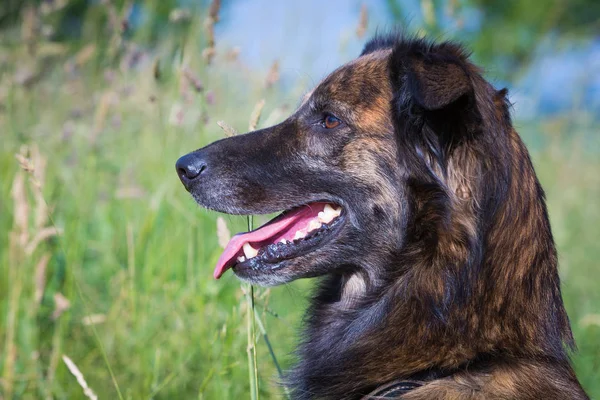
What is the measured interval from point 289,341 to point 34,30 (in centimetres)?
237

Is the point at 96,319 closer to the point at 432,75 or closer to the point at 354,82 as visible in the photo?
the point at 354,82

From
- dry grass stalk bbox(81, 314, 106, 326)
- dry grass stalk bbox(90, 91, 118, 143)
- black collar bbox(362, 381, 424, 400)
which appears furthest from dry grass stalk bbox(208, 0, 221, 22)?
black collar bbox(362, 381, 424, 400)

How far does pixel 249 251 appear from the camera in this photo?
8.40 feet

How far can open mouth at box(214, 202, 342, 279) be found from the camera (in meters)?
2.53

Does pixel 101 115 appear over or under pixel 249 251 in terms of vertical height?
over

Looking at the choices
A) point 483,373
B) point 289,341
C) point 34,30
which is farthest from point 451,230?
point 34,30

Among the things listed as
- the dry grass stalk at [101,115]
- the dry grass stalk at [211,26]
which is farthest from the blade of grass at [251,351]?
the dry grass stalk at [101,115]

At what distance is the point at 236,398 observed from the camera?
2959mm

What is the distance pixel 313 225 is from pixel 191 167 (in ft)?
1.81

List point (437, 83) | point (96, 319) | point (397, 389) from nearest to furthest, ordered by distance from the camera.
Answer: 1. point (437, 83)
2. point (397, 389)
3. point (96, 319)

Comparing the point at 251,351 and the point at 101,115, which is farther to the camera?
the point at 101,115

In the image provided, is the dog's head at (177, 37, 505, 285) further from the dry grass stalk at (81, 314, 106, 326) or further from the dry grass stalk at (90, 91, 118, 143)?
the dry grass stalk at (90, 91, 118, 143)

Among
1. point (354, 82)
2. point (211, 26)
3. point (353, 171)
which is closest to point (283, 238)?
point (353, 171)

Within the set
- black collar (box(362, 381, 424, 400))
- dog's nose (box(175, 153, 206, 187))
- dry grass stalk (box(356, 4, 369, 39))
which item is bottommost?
black collar (box(362, 381, 424, 400))
